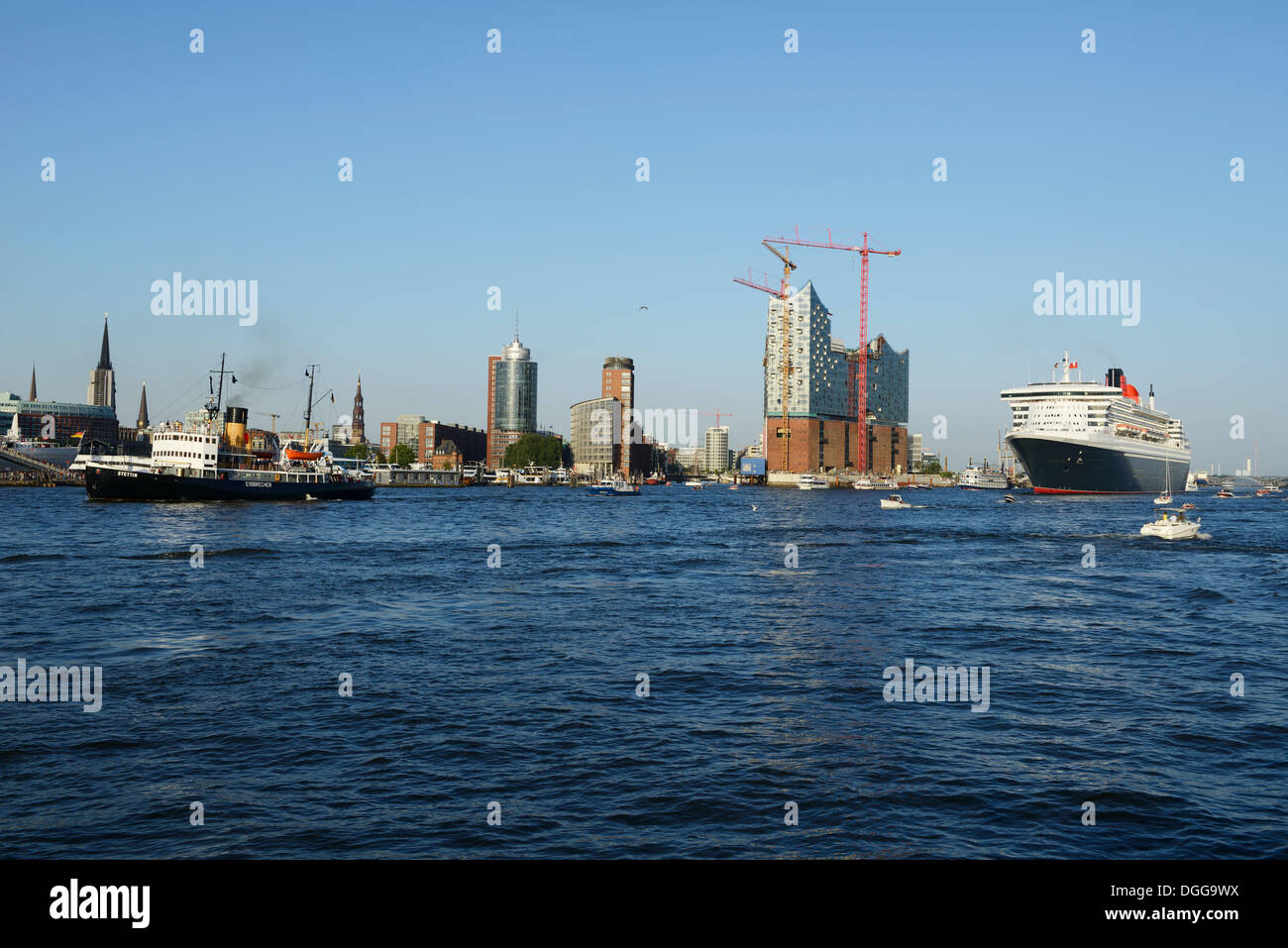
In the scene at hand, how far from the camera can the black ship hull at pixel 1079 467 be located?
13312cm

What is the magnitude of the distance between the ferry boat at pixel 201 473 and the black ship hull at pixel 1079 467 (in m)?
105

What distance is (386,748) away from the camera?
591 inches

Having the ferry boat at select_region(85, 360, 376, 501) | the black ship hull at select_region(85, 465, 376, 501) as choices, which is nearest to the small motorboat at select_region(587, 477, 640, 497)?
the ferry boat at select_region(85, 360, 376, 501)

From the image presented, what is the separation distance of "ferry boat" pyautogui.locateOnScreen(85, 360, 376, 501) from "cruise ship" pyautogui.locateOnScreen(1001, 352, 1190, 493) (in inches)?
4198

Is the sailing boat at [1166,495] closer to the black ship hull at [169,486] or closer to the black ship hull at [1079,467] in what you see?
the black ship hull at [1079,467]

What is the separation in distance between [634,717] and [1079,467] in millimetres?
134646

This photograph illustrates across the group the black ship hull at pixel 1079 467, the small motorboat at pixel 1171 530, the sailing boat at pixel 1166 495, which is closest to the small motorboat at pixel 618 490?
the black ship hull at pixel 1079 467

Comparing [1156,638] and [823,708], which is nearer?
[823,708]

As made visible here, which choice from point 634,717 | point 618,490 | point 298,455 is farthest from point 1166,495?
point 298,455

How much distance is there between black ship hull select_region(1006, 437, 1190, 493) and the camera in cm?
13312
